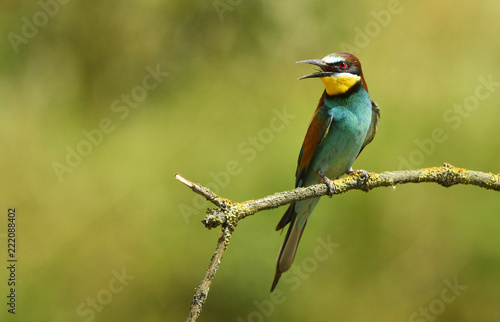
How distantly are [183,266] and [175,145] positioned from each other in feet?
2.53

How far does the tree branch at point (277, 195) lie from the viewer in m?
1.22

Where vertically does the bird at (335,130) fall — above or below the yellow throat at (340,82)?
below

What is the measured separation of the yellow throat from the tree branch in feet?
1.49

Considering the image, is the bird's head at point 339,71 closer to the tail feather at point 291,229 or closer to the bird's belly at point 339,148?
the bird's belly at point 339,148

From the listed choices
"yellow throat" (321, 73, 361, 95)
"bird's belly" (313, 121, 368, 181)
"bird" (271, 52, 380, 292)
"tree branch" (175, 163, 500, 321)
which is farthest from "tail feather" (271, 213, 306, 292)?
"yellow throat" (321, 73, 361, 95)

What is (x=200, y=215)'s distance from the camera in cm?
316

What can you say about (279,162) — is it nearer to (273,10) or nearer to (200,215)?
(200,215)

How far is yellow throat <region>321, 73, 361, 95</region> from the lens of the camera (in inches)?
83.7

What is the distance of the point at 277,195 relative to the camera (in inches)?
56.6

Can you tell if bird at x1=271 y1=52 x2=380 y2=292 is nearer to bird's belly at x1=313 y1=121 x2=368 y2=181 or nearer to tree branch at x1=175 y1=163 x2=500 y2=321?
bird's belly at x1=313 y1=121 x2=368 y2=181

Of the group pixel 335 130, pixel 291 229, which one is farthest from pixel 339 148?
pixel 291 229

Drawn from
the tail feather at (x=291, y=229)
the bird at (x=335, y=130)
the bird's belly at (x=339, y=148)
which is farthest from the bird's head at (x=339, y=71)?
the tail feather at (x=291, y=229)

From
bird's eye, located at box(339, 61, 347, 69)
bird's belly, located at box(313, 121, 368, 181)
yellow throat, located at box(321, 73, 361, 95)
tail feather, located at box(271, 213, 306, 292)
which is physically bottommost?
tail feather, located at box(271, 213, 306, 292)

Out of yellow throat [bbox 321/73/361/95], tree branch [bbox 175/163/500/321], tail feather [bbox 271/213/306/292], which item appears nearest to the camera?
tree branch [bbox 175/163/500/321]
